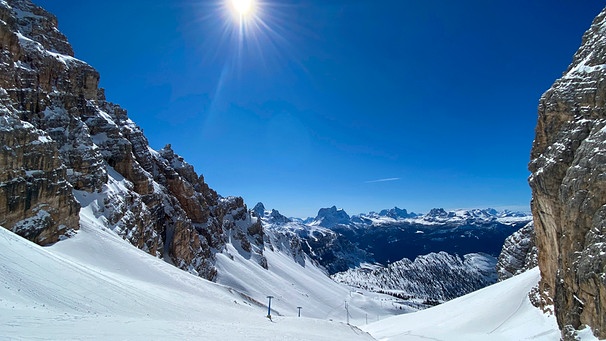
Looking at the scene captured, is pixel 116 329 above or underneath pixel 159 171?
underneath

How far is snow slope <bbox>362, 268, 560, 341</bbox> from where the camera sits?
33.6 m

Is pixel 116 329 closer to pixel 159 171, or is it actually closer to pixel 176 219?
pixel 176 219

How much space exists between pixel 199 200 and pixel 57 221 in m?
80.0

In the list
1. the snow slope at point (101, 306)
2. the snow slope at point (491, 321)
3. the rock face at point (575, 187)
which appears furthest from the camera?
the snow slope at point (491, 321)

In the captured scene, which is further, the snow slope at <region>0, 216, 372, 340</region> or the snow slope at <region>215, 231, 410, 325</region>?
the snow slope at <region>215, 231, 410, 325</region>

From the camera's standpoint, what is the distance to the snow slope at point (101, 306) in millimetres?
16344

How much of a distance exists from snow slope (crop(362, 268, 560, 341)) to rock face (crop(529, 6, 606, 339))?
9.73ft

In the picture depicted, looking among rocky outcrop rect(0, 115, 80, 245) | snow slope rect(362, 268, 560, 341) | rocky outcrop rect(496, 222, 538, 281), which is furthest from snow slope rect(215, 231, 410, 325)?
rocky outcrop rect(0, 115, 80, 245)

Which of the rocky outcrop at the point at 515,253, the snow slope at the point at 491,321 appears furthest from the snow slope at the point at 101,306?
the rocky outcrop at the point at 515,253

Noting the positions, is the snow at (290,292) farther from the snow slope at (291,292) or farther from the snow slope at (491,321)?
the snow slope at (491,321)

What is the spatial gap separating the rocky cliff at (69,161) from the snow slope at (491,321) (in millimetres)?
49930

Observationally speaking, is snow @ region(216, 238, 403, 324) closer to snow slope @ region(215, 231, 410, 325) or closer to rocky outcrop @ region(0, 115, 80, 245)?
snow slope @ region(215, 231, 410, 325)

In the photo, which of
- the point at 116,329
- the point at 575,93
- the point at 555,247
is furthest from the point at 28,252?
the point at 575,93

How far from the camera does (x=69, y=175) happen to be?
6000cm
